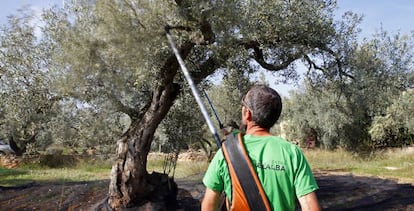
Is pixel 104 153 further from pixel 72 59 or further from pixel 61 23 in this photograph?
pixel 72 59

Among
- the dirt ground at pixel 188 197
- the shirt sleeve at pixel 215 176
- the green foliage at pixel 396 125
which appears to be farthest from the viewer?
the green foliage at pixel 396 125

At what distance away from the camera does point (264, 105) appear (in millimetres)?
2070

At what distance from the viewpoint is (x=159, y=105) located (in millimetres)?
8023

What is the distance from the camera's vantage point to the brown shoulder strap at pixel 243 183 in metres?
1.91

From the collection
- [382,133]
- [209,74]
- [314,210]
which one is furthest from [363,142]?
[314,210]

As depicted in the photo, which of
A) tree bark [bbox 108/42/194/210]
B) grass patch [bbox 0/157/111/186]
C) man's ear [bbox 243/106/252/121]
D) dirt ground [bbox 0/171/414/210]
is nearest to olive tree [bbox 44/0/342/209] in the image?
tree bark [bbox 108/42/194/210]

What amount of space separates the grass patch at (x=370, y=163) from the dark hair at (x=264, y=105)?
13961 millimetres

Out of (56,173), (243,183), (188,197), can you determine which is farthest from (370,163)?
(243,183)

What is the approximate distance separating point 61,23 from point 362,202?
8.07 metres

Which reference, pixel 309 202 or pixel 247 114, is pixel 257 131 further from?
pixel 309 202

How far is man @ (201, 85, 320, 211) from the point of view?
6.41 feet

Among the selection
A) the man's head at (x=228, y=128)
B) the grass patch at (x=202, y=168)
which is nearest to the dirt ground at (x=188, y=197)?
the man's head at (x=228, y=128)

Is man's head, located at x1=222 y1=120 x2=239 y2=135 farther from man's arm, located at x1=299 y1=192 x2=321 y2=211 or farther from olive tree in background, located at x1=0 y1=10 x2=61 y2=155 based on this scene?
olive tree in background, located at x1=0 y1=10 x2=61 y2=155

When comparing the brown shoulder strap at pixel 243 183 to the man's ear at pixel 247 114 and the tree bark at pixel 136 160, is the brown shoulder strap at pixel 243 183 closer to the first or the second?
the man's ear at pixel 247 114
